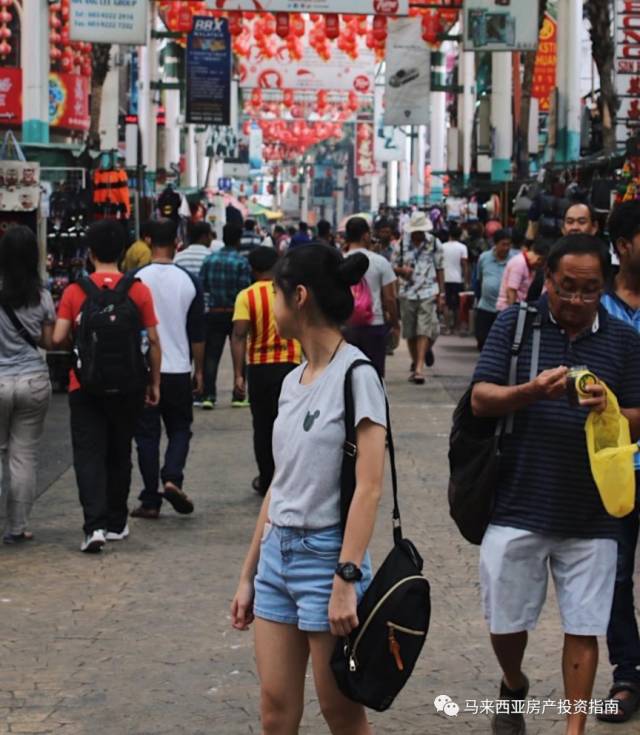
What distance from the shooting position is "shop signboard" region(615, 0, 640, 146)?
627 inches

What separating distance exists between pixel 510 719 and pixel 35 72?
19068 millimetres

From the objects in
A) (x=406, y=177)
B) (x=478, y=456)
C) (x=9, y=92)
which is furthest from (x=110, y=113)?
(x=406, y=177)

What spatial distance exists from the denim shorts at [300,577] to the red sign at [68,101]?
2712cm

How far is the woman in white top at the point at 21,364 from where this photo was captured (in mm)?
8539

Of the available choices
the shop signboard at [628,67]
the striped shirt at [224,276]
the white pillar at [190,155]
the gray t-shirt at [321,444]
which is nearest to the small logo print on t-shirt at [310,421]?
the gray t-shirt at [321,444]

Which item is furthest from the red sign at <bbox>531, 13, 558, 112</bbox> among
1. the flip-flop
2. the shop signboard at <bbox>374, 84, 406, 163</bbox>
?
the flip-flop

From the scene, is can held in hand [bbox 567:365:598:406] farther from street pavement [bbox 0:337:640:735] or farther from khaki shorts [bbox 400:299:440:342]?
khaki shorts [bbox 400:299:440:342]

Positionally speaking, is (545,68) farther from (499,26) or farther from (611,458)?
(611,458)

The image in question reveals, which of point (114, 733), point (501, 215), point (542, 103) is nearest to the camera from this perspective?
point (114, 733)

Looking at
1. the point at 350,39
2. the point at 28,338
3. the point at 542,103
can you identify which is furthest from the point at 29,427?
the point at 350,39

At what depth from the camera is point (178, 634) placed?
6984 mm

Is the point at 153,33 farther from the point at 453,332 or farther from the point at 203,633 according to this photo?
the point at 203,633

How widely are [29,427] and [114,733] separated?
338 cm

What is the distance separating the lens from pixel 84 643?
6820 mm
